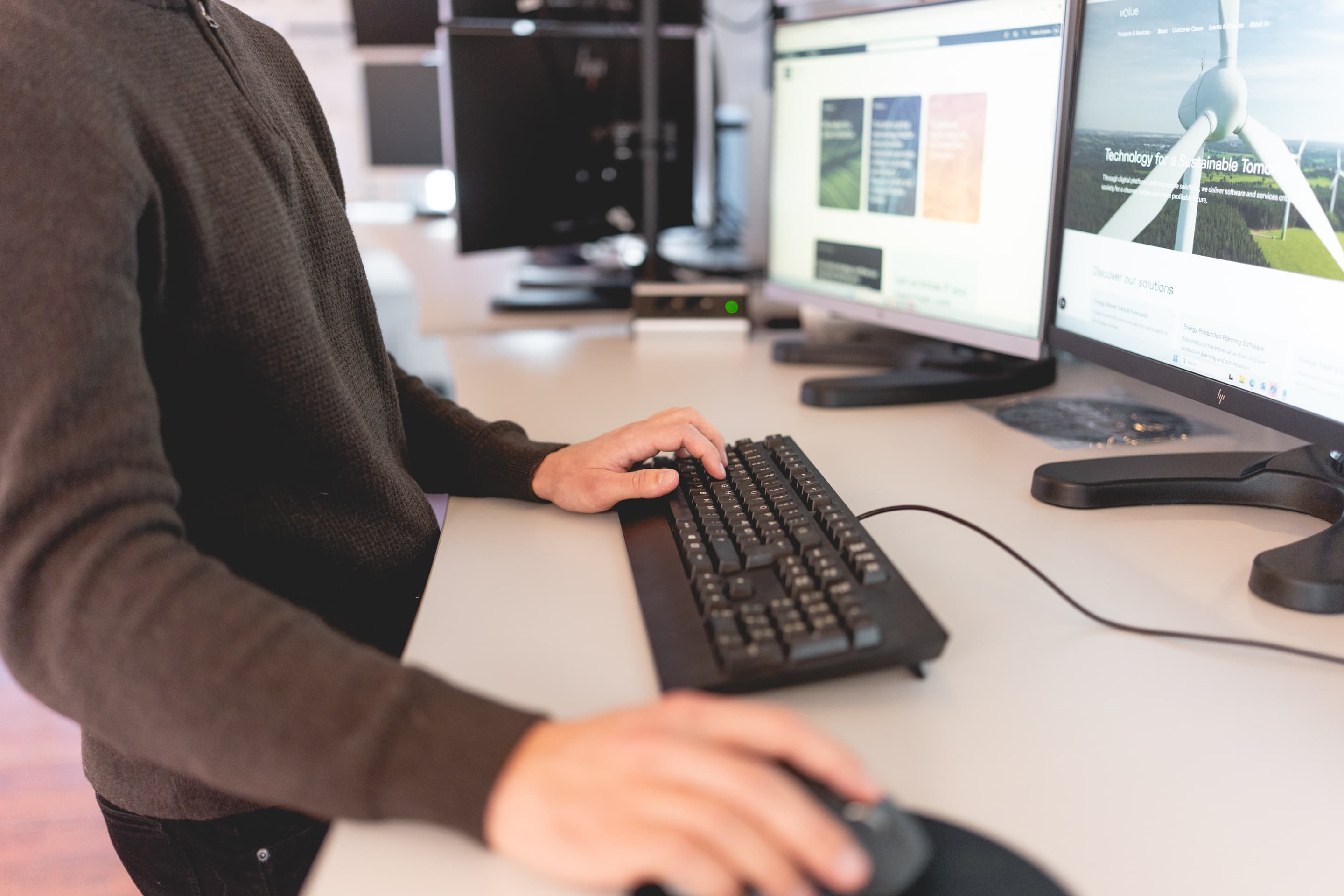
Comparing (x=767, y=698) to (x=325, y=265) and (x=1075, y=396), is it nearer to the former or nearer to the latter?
(x=325, y=265)

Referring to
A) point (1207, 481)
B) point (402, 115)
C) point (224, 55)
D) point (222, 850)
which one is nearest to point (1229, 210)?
point (1207, 481)

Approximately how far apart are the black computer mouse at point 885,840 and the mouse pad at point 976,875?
1 cm

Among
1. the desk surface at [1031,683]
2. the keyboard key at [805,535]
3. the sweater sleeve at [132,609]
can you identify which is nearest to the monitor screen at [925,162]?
the desk surface at [1031,683]

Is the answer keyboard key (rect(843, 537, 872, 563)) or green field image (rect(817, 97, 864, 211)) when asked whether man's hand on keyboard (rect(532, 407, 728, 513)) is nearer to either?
keyboard key (rect(843, 537, 872, 563))

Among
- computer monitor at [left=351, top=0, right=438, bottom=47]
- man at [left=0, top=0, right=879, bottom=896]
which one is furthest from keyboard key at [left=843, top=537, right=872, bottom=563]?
computer monitor at [left=351, top=0, right=438, bottom=47]

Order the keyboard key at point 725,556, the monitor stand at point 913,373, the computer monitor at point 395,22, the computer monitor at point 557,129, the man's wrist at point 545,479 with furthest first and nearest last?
1. the computer monitor at point 395,22
2. the computer monitor at point 557,129
3. the monitor stand at point 913,373
4. the man's wrist at point 545,479
5. the keyboard key at point 725,556

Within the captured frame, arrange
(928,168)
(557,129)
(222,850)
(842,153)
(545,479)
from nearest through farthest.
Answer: (222,850), (545,479), (928,168), (842,153), (557,129)

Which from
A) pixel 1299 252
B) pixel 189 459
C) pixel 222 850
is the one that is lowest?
pixel 222 850

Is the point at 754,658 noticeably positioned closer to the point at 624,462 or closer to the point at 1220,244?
the point at 624,462

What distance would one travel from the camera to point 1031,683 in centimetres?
57

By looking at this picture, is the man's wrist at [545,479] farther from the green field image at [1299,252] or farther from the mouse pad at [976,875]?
the green field image at [1299,252]

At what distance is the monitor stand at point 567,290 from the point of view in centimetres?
177

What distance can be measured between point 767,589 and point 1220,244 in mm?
492

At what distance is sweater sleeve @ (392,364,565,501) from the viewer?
88 cm
